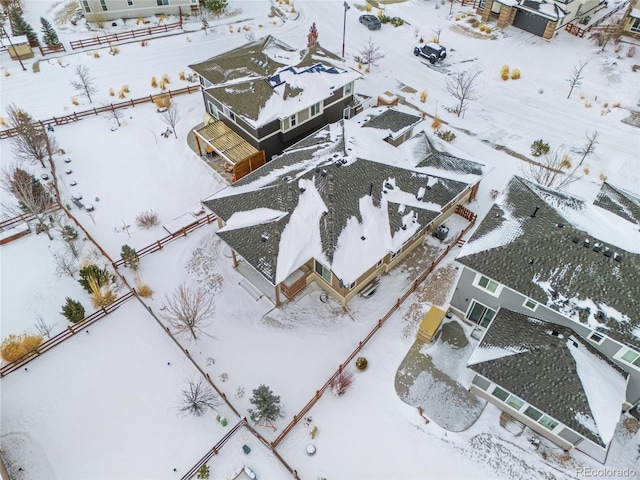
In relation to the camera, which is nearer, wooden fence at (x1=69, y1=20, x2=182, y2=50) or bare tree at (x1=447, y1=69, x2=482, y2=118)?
bare tree at (x1=447, y1=69, x2=482, y2=118)

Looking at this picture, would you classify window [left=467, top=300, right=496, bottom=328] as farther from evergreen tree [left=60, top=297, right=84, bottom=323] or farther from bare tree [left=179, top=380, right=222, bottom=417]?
evergreen tree [left=60, top=297, right=84, bottom=323]

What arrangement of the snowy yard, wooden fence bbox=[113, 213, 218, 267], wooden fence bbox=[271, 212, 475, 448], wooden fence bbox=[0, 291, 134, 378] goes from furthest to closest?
wooden fence bbox=[113, 213, 218, 267], wooden fence bbox=[0, 291, 134, 378], wooden fence bbox=[271, 212, 475, 448], the snowy yard

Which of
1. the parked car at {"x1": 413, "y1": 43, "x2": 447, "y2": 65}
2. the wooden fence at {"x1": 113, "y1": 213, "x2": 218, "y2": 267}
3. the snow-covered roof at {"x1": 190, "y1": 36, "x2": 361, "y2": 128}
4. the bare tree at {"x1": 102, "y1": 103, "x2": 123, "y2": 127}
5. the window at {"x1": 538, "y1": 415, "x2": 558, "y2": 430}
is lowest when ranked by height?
the wooden fence at {"x1": 113, "y1": 213, "x2": 218, "y2": 267}

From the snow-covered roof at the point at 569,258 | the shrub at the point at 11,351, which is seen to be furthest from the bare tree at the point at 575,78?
the shrub at the point at 11,351

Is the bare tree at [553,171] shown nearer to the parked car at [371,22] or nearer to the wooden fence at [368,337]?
the wooden fence at [368,337]

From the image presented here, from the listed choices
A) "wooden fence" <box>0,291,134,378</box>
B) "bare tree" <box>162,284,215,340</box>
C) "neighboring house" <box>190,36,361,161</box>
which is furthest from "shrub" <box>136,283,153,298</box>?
"neighboring house" <box>190,36,361,161</box>

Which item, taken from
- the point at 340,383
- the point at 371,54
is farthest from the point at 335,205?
the point at 371,54

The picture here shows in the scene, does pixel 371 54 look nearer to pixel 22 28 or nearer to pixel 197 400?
pixel 22 28

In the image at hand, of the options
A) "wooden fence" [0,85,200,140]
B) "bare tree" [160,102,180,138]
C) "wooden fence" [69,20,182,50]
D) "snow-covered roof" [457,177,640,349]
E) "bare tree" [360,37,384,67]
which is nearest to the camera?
"snow-covered roof" [457,177,640,349]
